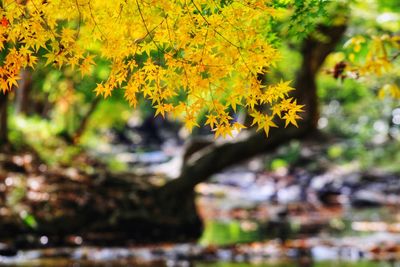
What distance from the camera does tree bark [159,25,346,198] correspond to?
9773 mm

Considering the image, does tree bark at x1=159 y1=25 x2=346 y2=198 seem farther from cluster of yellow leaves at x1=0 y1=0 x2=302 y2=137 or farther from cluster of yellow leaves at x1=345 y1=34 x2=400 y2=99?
cluster of yellow leaves at x1=0 y1=0 x2=302 y2=137

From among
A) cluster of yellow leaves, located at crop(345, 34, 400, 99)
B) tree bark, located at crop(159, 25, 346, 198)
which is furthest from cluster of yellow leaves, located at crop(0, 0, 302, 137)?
tree bark, located at crop(159, 25, 346, 198)

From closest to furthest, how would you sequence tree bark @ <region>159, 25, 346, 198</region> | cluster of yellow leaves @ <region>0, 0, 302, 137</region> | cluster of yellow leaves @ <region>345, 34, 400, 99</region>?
cluster of yellow leaves @ <region>0, 0, 302, 137</region>, cluster of yellow leaves @ <region>345, 34, 400, 99</region>, tree bark @ <region>159, 25, 346, 198</region>

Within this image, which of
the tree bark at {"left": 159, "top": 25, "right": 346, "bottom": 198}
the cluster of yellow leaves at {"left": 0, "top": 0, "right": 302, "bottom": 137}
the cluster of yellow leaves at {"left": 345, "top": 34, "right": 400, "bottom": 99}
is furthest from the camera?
the tree bark at {"left": 159, "top": 25, "right": 346, "bottom": 198}

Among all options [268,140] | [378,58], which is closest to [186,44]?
[378,58]

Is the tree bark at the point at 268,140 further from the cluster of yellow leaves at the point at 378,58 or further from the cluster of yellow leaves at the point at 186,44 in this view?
the cluster of yellow leaves at the point at 186,44

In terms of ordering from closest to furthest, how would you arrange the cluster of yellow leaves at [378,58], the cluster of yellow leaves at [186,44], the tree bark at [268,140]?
the cluster of yellow leaves at [186,44] → the cluster of yellow leaves at [378,58] → the tree bark at [268,140]

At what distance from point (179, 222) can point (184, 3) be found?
28.7ft

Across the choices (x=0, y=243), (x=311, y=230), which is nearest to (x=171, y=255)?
(x=0, y=243)

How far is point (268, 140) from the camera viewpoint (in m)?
9.98

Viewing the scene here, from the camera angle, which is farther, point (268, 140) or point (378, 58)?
point (268, 140)

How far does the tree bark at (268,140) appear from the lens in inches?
385

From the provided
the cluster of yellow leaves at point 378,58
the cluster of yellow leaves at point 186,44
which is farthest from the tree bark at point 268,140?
the cluster of yellow leaves at point 186,44

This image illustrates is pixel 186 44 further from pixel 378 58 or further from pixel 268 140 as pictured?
pixel 268 140
